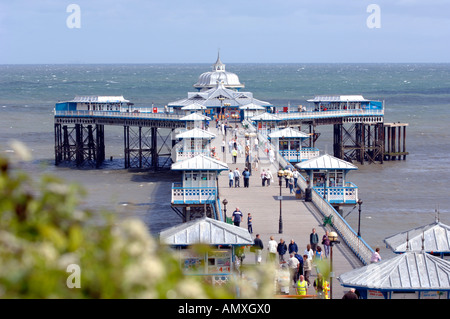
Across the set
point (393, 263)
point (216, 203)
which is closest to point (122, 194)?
point (216, 203)

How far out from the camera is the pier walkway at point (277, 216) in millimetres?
19531

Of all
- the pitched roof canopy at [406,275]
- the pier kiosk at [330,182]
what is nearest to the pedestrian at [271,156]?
the pier kiosk at [330,182]

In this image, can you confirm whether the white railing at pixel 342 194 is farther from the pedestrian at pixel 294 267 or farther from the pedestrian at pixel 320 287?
the pedestrian at pixel 320 287

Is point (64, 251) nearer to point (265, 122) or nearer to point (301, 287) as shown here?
point (301, 287)

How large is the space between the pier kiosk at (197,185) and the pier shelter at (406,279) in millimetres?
14550

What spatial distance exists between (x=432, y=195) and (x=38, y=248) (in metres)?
38.1

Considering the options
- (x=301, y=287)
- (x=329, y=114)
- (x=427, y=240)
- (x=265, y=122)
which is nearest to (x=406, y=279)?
(x=301, y=287)

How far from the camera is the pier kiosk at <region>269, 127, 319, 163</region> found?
41938 millimetres

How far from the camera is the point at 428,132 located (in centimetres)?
7719

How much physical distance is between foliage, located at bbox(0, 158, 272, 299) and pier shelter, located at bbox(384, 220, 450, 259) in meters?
13.0

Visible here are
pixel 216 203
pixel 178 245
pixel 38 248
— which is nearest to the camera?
pixel 38 248

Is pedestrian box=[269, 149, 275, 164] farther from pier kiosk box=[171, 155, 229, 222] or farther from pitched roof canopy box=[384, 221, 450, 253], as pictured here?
pitched roof canopy box=[384, 221, 450, 253]
